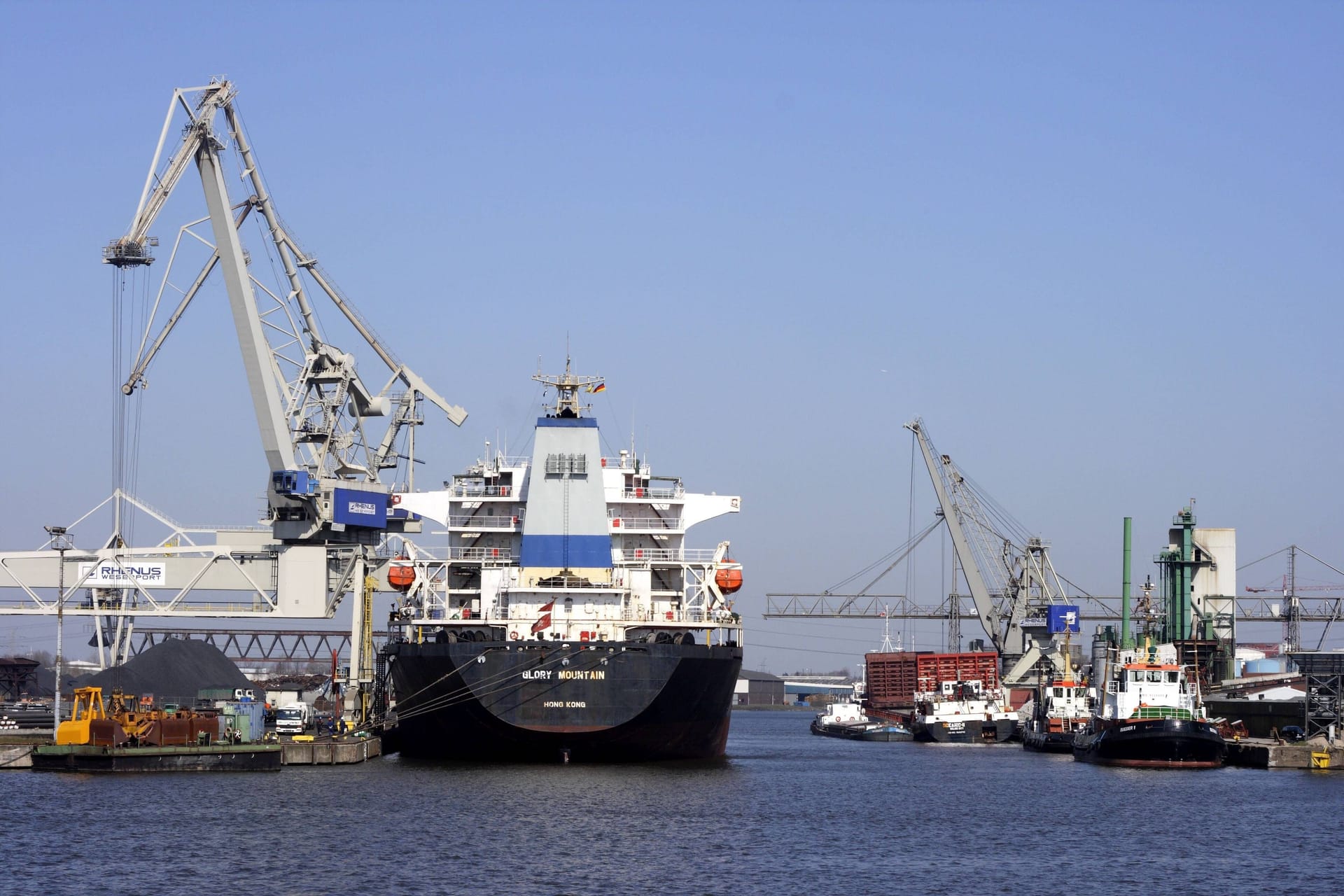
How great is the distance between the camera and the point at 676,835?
43688mm

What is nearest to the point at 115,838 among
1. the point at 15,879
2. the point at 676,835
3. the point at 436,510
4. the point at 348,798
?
the point at 15,879

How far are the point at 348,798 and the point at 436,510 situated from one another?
1984 centimetres

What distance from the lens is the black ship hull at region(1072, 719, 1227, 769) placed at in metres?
68.6

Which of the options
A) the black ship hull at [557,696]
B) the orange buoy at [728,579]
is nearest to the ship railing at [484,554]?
the black ship hull at [557,696]

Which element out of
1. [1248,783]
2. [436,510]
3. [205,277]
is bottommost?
[1248,783]

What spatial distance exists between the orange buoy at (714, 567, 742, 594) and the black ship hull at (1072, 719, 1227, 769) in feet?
60.1

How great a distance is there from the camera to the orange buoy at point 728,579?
216 feet

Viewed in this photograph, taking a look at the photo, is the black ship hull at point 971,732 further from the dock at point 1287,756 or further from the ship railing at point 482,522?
the ship railing at point 482,522

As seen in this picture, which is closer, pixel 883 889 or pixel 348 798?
pixel 883 889

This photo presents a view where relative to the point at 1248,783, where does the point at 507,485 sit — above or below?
above

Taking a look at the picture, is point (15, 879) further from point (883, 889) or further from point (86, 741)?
point (86, 741)

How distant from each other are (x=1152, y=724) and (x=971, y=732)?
39639mm

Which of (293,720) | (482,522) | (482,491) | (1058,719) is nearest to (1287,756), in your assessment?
(1058,719)

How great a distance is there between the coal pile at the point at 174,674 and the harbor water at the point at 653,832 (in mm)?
47256
